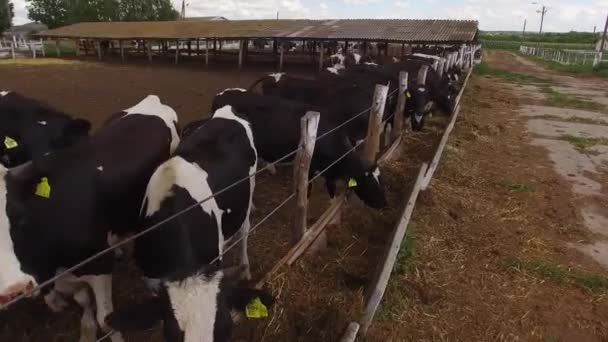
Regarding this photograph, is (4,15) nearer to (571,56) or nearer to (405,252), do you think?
(571,56)

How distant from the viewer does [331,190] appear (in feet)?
18.0

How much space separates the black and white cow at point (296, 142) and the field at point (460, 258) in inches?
14.6

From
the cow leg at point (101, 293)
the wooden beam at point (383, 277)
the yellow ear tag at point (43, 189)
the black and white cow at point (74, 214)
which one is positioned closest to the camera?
the black and white cow at point (74, 214)

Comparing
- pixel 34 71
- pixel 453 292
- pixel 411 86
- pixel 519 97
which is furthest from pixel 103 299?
pixel 34 71

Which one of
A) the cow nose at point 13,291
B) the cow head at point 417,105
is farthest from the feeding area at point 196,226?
the cow head at point 417,105

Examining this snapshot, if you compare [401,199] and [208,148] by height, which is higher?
[208,148]

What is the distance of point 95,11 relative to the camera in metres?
62.4

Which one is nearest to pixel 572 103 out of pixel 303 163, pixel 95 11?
pixel 303 163

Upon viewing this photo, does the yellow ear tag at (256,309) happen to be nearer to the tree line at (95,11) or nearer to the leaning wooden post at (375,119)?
the leaning wooden post at (375,119)

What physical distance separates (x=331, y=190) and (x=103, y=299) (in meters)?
3.00

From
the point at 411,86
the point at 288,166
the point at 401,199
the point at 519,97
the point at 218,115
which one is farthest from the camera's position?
the point at 519,97

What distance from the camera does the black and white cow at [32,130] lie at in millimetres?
5055

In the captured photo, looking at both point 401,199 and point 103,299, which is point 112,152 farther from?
point 401,199

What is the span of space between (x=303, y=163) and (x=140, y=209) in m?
1.39
